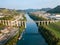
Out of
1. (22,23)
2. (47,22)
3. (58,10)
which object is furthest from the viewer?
(58,10)

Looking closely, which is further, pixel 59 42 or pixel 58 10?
pixel 58 10

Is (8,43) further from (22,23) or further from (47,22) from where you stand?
(47,22)

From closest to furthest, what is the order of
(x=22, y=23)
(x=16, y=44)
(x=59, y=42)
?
(x=59, y=42) → (x=16, y=44) → (x=22, y=23)

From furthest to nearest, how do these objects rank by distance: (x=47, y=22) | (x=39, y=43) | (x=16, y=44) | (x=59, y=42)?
(x=47, y=22)
(x=39, y=43)
(x=16, y=44)
(x=59, y=42)

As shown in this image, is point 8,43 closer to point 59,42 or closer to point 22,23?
point 59,42

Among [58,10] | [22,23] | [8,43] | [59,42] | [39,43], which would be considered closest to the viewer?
[59,42]

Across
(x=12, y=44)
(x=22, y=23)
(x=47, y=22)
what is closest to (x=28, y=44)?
(x=12, y=44)

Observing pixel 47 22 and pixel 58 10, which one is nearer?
pixel 47 22

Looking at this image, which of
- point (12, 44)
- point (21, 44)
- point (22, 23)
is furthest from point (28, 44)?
point (22, 23)
